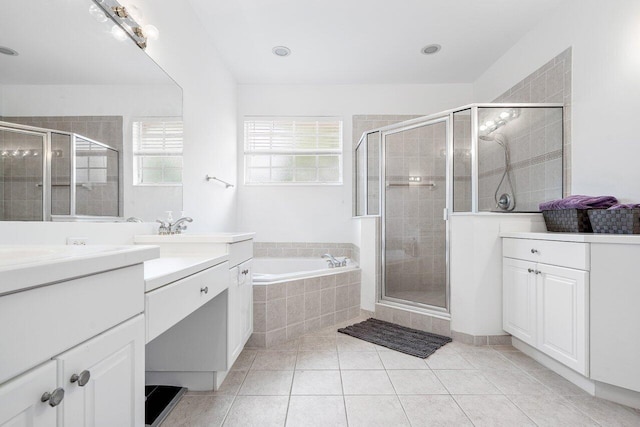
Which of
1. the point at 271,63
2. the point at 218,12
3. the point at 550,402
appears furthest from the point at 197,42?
the point at 550,402

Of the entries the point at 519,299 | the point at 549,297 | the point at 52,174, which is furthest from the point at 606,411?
the point at 52,174

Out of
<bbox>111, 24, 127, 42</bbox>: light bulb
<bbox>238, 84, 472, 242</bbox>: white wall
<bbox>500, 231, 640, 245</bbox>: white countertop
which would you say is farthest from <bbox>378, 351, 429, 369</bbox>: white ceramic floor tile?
<bbox>111, 24, 127, 42</bbox>: light bulb

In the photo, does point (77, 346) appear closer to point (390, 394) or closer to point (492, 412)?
point (390, 394)

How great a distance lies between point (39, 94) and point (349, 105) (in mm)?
3235

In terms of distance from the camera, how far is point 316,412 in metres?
1.59

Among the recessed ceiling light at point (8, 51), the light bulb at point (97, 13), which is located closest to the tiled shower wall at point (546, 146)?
the light bulb at point (97, 13)

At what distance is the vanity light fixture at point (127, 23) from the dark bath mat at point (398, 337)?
7.98ft

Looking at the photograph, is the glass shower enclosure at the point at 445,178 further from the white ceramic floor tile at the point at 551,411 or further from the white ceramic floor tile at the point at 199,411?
the white ceramic floor tile at the point at 199,411

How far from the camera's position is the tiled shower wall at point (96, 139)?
4.06ft

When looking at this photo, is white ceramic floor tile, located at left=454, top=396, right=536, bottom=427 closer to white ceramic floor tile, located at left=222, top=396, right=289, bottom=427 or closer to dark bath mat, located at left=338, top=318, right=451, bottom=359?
dark bath mat, located at left=338, top=318, right=451, bottom=359

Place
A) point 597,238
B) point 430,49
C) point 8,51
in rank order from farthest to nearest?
point 430,49
point 597,238
point 8,51

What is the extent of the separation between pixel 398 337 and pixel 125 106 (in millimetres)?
2404

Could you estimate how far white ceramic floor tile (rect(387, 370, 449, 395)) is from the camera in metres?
1.80

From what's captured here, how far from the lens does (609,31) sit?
2.09m
